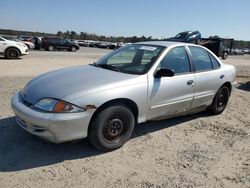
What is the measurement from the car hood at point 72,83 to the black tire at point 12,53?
13.8 metres

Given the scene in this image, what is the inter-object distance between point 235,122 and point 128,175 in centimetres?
328

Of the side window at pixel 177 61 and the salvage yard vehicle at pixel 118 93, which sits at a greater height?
the side window at pixel 177 61

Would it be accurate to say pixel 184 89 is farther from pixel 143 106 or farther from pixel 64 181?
pixel 64 181

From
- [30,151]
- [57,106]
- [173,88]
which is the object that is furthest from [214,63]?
[30,151]

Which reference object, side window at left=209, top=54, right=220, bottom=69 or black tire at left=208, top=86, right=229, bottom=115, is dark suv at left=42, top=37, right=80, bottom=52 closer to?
black tire at left=208, top=86, right=229, bottom=115

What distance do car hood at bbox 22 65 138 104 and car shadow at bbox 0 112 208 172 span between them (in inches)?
26.7

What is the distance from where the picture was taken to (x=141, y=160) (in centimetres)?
420

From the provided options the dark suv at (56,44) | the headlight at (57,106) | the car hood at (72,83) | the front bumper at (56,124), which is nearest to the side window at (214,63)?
the car hood at (72,83)

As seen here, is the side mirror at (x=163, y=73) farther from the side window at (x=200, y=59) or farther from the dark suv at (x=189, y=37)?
the dark suv at (x=189, y=37)

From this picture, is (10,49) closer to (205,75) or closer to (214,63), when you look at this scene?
(214,63)

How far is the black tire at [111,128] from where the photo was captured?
163 inches

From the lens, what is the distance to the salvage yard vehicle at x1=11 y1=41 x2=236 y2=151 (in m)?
3.94

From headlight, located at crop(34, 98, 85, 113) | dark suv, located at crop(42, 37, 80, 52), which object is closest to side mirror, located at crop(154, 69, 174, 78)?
headlight, located at crop(34, 98, 85, 113)

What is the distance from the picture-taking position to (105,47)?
52.4 metres
